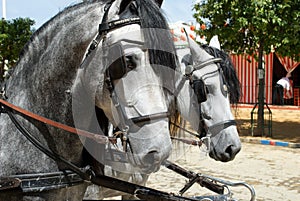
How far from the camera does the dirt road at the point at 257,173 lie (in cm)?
570

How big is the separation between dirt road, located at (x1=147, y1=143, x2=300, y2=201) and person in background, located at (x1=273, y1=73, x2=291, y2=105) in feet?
29.7

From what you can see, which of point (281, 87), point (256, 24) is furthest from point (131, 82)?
point (281, 87)

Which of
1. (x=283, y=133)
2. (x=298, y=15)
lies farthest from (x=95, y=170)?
(x=283, y=133)

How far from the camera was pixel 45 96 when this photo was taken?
1979 millimetres

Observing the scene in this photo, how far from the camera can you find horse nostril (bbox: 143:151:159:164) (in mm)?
1613

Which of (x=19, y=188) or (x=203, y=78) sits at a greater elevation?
(x=203, y=78)

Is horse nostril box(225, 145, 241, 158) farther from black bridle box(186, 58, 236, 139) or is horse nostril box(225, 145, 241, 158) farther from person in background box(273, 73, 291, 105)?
person in background box(273, 73, 291, 105)

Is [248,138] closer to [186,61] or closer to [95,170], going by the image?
[186,61]

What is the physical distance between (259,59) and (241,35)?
1174mm

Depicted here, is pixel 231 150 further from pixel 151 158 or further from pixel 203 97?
pixel 151 158

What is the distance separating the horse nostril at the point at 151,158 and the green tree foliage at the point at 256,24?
8350mm

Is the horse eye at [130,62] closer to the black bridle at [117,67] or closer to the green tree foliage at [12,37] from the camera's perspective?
the black bridle at [117,67]

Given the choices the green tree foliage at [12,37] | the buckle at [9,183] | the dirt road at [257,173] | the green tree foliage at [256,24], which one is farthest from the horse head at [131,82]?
the green tree foliage at [12,37]

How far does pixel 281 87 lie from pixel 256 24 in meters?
9.92
